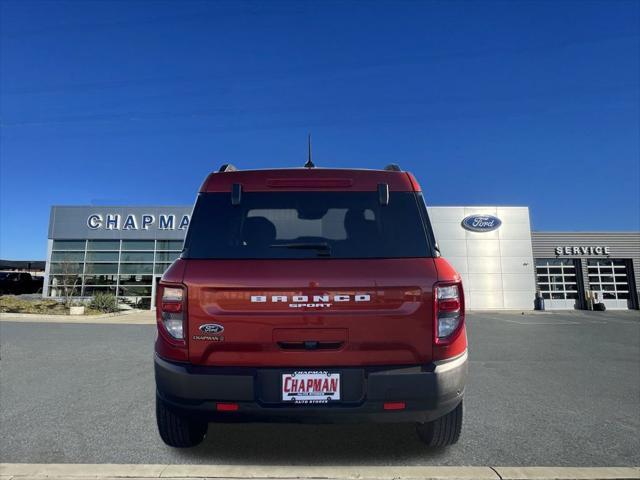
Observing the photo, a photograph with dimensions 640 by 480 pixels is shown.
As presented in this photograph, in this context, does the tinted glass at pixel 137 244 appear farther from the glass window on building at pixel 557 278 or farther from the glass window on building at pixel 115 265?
the glass window on building at pixel 557 278

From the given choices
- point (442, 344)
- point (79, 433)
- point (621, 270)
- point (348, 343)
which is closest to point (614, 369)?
point (442, 344)

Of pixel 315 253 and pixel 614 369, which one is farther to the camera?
pixel 614 369

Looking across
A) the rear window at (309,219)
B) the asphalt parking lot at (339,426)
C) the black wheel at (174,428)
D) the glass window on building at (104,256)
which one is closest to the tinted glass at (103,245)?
the glass window on building at (104,256)

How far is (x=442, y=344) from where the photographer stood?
2.54 meters

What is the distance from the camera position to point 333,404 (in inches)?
97.3

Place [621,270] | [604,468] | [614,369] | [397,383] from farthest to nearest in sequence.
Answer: [621,270] < [614,369] < [604,468] < [397,383]

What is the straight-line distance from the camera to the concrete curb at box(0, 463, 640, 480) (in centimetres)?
265

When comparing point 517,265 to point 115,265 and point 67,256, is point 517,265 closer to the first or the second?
point 115,265

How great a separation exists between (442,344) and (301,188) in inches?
57.0

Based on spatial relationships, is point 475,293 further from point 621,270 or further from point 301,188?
point 301,188

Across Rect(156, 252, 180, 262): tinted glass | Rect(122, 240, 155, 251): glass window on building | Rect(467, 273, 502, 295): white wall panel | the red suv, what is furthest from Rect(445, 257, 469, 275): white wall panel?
the red suv

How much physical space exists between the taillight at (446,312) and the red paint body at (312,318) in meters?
0.04

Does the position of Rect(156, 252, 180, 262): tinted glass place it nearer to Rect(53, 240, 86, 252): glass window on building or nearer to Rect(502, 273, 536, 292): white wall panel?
Rect(53, 240, 86, 252): glass window on building

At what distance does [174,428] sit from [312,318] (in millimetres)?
1446
